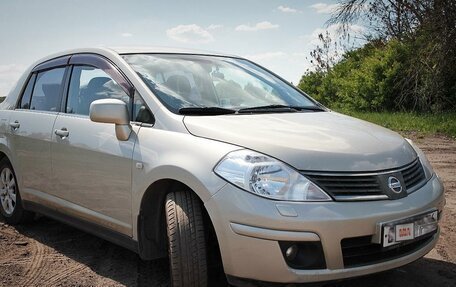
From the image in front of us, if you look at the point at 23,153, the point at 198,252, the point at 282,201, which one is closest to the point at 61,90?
the point at 23,153

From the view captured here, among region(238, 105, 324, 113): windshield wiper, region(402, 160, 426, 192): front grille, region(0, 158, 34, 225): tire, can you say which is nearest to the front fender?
region(238, 105, 324, 113): windshield wiper

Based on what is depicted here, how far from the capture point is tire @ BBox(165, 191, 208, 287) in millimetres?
2814

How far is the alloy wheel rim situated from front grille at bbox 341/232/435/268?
347 centimetres

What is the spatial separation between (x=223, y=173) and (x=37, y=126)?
2.33 meters

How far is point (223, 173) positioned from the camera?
8.82ft

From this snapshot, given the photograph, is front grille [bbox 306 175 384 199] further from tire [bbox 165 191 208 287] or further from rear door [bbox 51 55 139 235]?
rear door [bbox 51 55 139 235]

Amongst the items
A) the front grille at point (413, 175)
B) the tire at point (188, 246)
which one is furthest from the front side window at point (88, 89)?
the front grille at point (413, 175)

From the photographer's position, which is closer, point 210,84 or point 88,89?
point 210,84

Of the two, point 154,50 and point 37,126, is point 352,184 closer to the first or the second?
point 154,50

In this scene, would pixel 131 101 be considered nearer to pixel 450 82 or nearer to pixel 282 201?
pixel 282 201

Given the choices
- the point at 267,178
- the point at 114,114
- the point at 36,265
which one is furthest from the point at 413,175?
the point at 36,265

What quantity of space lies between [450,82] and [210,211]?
13.4 meters

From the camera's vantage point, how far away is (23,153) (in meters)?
4.52

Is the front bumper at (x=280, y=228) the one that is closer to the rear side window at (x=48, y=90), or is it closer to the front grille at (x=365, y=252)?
the front grille at (x=365, y=252)
